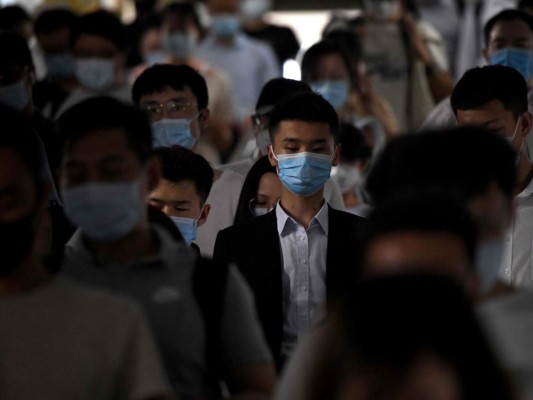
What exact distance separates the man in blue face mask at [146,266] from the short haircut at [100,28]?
6.37 metres

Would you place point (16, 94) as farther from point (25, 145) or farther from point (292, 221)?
point (25, 145)

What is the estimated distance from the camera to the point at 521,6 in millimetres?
13656

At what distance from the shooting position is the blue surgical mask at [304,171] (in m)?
7.84

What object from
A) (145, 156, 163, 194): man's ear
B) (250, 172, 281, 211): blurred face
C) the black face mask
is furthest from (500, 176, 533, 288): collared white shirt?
the black face mask

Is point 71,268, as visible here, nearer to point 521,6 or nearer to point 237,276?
point 237,276

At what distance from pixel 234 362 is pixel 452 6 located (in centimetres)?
1287

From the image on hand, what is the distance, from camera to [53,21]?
1341 cm

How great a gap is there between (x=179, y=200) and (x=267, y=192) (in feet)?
2.11

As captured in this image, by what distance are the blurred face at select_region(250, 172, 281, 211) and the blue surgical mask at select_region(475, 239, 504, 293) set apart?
11.3ft

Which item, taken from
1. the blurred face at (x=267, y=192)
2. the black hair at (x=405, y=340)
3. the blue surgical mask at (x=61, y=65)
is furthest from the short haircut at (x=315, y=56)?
the black hair at (x=405, y=340)

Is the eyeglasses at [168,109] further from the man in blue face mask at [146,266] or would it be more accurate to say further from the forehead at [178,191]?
the man in blue face mask at [146,266]

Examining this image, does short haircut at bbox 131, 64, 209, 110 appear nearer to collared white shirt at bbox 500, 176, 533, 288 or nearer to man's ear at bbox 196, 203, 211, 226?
man's ear at bbox 196, 203, 211, 226

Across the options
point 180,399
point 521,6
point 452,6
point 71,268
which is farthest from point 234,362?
point 452,6

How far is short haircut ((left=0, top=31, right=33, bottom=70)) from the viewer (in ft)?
32.8
